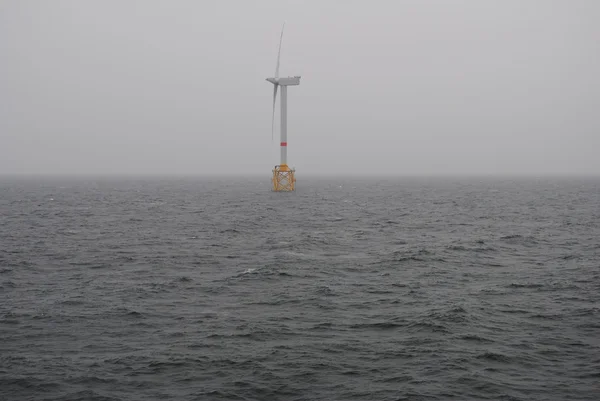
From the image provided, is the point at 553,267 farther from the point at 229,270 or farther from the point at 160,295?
the point at 160,295

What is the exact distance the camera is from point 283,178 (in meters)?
147

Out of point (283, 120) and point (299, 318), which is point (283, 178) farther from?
point (299, 318)

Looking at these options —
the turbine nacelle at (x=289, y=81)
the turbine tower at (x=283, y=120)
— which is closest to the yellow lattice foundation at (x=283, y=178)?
the turbine tower at (x=283, y=120)

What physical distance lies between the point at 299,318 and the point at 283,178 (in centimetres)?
11992

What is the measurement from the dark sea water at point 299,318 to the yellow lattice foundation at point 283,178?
87.6 m

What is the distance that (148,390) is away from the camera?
19.0 meters

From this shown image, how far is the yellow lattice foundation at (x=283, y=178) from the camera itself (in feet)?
471

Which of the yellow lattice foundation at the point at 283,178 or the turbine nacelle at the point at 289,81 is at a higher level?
the turbine nacelle at the point at 289,81

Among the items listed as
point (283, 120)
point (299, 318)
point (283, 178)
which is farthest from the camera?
point (283, 178)

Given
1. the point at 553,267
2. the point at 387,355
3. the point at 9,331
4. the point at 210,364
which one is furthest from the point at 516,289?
the point at 9,331

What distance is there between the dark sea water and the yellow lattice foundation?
87553 mm

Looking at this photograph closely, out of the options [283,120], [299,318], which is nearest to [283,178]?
[283,120]

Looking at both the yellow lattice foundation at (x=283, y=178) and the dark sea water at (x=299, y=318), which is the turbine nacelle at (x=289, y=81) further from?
the dark sea water at (x=299, y=318)

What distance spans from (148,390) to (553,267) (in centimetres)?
3349
